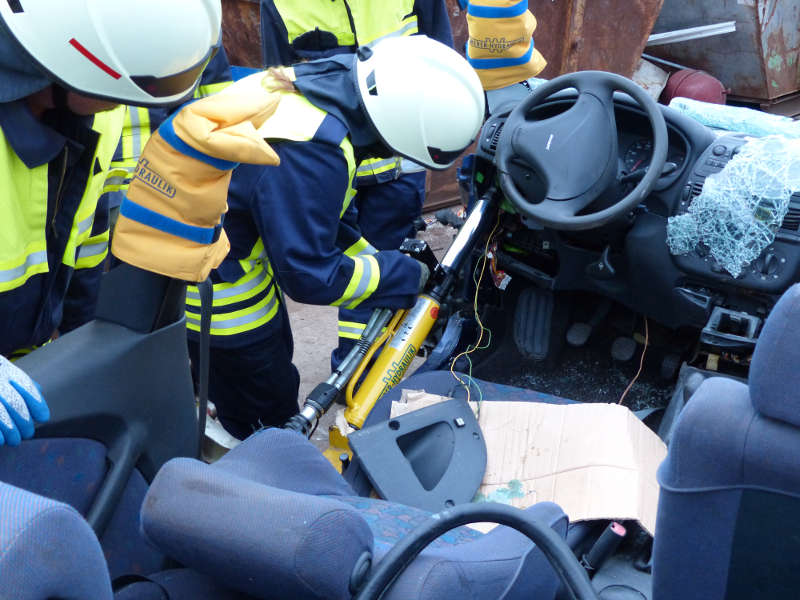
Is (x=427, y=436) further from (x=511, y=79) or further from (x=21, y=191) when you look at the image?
(x=511, y=79)

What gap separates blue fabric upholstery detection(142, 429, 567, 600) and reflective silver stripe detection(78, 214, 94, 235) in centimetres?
100

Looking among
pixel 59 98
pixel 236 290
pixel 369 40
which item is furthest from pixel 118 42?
pixel 369 40

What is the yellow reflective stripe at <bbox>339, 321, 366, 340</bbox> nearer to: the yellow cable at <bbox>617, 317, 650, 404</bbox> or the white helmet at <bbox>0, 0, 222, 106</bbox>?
the yellow cable at <bbox>617, 317, 650, 404</bbox>

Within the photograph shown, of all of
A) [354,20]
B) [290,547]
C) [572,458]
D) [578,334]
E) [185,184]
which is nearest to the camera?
[290,547]

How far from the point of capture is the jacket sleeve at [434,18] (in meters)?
3.37

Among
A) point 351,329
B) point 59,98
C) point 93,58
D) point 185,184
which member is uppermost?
point 93,58

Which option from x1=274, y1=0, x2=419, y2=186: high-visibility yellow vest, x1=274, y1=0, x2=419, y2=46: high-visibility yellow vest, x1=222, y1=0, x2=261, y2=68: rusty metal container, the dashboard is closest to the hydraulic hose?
the dashboard

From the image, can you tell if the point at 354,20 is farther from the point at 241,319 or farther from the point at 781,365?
the point at 781,365

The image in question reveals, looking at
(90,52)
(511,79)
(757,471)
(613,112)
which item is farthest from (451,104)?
(757,471)

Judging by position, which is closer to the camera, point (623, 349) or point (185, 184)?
point (185, 184)

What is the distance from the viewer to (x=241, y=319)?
248 centimetres

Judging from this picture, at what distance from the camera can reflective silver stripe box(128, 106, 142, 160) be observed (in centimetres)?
237

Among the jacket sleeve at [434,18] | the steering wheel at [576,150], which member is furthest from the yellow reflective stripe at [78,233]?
the jacket sleeve at [434,18]

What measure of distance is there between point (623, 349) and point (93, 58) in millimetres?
1785
